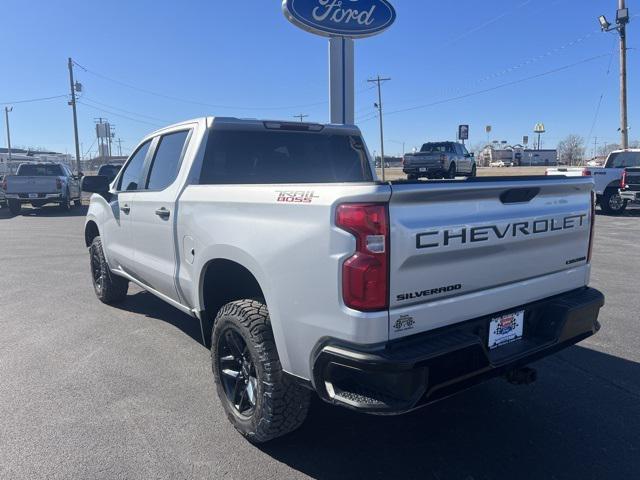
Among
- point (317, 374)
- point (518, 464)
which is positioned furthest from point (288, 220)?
point (518, 464)

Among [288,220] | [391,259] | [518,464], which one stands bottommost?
[518,464]

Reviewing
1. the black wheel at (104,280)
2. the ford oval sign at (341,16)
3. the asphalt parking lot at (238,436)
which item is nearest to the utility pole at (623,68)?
the ford oval sign at (341,16)

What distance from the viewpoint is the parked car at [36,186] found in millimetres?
18250

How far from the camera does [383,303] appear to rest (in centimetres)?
236

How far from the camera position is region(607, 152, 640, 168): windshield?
16.2m

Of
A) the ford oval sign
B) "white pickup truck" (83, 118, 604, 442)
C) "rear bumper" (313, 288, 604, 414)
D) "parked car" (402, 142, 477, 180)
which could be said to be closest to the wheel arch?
"white pickup truck" (83, 118, 604, 442)

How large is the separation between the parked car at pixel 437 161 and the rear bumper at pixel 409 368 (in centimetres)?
2338

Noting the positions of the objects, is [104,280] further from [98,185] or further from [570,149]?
[570,149]

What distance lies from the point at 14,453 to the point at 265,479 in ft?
5.01

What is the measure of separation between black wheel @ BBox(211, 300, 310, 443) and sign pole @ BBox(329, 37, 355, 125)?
8202 millimetres

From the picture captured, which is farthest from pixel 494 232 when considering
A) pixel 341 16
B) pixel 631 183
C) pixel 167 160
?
pixel 631 183

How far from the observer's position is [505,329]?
9.52ft

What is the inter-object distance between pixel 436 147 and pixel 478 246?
25.1m

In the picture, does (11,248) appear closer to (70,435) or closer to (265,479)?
(70,435)
